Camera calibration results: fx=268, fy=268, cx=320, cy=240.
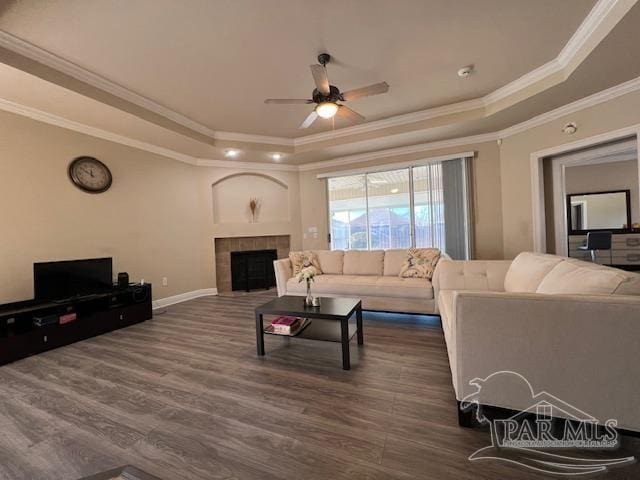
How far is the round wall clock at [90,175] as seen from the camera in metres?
3.50

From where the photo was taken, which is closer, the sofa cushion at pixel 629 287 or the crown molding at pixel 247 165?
the sofa cushion at pixel 629 287

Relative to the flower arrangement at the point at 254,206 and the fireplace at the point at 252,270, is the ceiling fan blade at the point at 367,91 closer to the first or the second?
the flower arrangement at the point at 254,206

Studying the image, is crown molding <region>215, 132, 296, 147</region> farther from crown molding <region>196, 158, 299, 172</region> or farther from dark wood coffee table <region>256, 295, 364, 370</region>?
dark wood coffee table <region>256, 295, 364, 370</region>

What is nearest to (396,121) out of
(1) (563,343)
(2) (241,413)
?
(1) (563,343)

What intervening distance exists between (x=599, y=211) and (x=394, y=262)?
4049 mm

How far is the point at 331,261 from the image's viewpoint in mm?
4309

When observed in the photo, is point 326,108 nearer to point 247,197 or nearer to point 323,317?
point 323,317

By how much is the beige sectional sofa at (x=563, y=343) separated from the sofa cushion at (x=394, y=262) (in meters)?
2.31

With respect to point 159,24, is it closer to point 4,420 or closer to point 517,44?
point 4,420

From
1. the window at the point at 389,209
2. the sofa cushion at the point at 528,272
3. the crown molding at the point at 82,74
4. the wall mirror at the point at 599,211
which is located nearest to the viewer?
the sofa cushion at the point at 528,272

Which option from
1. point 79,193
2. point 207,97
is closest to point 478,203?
point 207,97

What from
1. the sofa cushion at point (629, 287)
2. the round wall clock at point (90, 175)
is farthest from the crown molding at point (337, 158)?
the sofa cushion at point (629, 287)

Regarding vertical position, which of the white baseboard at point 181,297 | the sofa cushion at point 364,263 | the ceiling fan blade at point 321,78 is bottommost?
the white baseboard at point 181,297

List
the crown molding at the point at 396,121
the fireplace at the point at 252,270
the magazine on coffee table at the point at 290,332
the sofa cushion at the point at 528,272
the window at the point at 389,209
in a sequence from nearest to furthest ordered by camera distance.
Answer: the sofa cushion at the point at 528,272
the magazine on coffee table at the point at 290,332
the crown molding at the point at 396,121
the window at the point at 389,209
the fireplace at the point at 252,270
